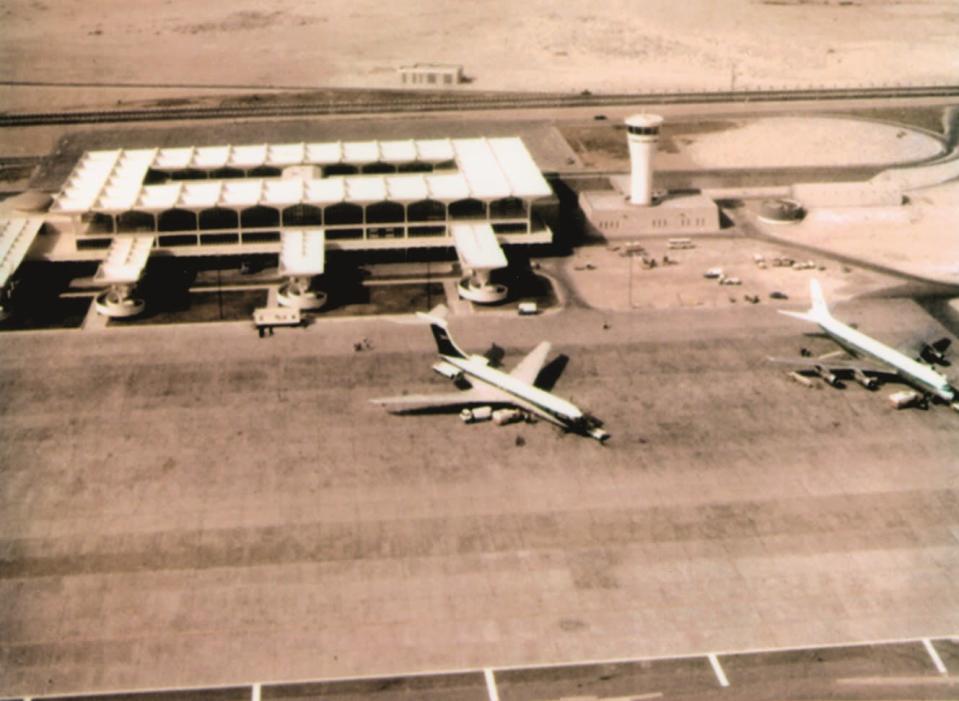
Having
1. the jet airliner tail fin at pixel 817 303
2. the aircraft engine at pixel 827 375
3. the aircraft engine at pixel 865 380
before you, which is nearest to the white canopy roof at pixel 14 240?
the aircraft engine at pixel 827 375

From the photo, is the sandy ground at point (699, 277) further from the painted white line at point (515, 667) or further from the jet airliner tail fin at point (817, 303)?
the painted white line at point (515, 667)

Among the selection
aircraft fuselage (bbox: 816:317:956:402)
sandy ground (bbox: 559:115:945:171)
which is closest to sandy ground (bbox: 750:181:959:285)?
sandy ground (bbox: 559:115:945:171)

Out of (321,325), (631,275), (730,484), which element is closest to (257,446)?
(321,325)

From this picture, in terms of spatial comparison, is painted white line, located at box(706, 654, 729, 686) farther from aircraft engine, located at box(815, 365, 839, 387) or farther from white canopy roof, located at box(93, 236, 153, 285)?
white canopy roof, located at box(93, 236, 153, 285)

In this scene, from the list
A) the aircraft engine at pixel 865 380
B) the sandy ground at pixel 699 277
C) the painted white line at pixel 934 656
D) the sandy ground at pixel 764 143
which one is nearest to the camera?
the painted white line at pixel 934 656

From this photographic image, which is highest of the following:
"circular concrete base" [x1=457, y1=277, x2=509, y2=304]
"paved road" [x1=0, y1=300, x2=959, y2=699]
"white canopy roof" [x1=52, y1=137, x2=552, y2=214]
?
"white canopy roof" [x1=52, y1=137, x2=552, y2=214]

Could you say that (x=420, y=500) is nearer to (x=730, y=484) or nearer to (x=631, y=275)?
(x=730, y=484)

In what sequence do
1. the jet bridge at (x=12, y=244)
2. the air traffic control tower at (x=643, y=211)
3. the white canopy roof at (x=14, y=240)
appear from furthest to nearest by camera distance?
the air traffic control tower at (x=643, y=211) → the white canopy roof at (x=14, y=240) → the jet bridge at (x=12, y=244)
